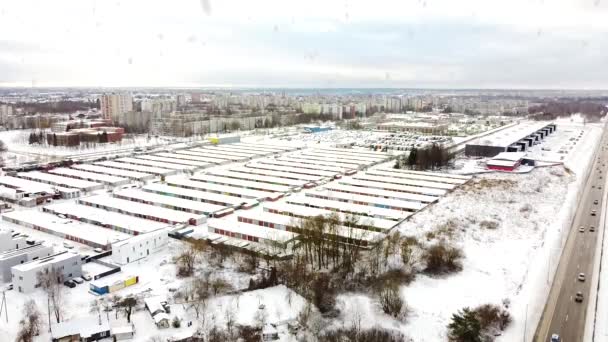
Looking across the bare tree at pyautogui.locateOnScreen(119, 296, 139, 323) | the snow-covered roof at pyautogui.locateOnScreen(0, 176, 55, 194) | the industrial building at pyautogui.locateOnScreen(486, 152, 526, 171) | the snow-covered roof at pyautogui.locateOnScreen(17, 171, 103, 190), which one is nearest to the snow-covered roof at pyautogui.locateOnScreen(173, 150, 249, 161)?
the snow-covered roof at pyautogui.locateOnScreen(17, 171, 103, 190)

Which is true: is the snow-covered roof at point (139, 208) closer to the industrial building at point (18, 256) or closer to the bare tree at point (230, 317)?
the industrial building at point (18, 256)

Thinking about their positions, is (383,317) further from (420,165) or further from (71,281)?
(420,165)

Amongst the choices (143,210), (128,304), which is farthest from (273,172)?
(128,304)

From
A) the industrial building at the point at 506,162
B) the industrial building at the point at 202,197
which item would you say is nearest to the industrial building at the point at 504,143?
the industrial building at the point at 506,162

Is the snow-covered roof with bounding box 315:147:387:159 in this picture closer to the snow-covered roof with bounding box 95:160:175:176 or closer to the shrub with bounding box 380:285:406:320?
the snow-covered roof with bounding box 95:160:175:176

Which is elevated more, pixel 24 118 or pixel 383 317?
pixel 24 118

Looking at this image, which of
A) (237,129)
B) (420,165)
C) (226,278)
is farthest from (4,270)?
(237,129)
